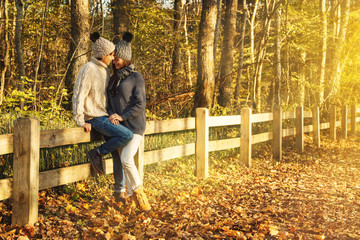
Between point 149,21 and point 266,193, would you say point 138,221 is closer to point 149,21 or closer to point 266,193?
point 266,193

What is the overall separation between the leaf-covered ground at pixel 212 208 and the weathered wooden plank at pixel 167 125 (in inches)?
38.2

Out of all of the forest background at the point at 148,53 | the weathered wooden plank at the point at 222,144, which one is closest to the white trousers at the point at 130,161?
the forest background at the point at 148,53

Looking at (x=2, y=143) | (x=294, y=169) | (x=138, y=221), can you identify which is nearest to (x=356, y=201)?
(x=294, y=169)

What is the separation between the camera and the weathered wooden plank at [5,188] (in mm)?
3955

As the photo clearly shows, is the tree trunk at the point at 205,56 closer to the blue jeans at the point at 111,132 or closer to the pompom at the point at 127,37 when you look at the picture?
the pompom at the point at 127,37

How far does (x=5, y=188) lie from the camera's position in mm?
3984

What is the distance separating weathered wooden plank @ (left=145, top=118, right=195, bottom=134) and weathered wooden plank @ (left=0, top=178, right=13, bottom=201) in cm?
237

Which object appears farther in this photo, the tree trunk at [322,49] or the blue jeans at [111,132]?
the tree trunk at [322,49]

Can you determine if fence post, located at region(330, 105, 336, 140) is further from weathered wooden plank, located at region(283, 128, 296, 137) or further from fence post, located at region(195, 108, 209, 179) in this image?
fence post, located at region(195, 108, 209, 179)

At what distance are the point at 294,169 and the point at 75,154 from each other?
549 cm

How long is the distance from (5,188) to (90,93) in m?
1.47

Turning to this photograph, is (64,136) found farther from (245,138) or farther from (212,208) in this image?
(245,138)

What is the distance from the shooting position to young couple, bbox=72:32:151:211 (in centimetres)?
454

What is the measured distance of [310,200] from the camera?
6078mm
